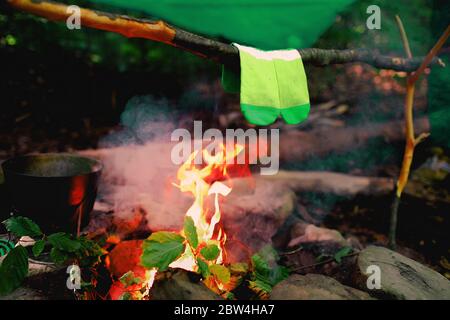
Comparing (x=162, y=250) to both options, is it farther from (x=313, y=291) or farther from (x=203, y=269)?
(x=313, y=291)

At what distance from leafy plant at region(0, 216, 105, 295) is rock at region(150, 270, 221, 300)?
27.7 inches

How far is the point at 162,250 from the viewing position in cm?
256

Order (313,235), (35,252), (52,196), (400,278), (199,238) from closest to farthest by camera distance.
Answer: (35,252), (400,278), (52,196), (199,238), (313,235)

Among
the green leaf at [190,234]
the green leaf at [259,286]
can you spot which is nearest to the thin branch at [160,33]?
the green leaf at [190,234]

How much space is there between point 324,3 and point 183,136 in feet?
11.6

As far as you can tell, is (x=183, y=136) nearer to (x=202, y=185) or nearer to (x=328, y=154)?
(x=328, y=154)

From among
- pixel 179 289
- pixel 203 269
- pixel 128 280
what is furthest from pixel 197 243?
pixel 128 280

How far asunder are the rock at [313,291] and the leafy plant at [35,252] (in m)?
1.46

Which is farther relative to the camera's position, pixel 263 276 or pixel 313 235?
pixel 313 235

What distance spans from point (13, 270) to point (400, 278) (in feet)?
9.05

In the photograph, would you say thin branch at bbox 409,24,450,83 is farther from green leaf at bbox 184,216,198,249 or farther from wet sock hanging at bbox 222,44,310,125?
green leaf at bbox 184,216,198,249

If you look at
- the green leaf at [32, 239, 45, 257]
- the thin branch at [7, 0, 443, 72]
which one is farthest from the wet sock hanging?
the green leaf at [32, 239, 45, 257]

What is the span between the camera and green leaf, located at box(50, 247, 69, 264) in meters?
2.59

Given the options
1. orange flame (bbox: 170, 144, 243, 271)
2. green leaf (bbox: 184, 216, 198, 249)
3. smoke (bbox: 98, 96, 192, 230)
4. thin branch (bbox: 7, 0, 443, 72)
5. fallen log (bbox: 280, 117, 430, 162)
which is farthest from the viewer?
fallen log (bbox: 280, 117, 430, 162)
